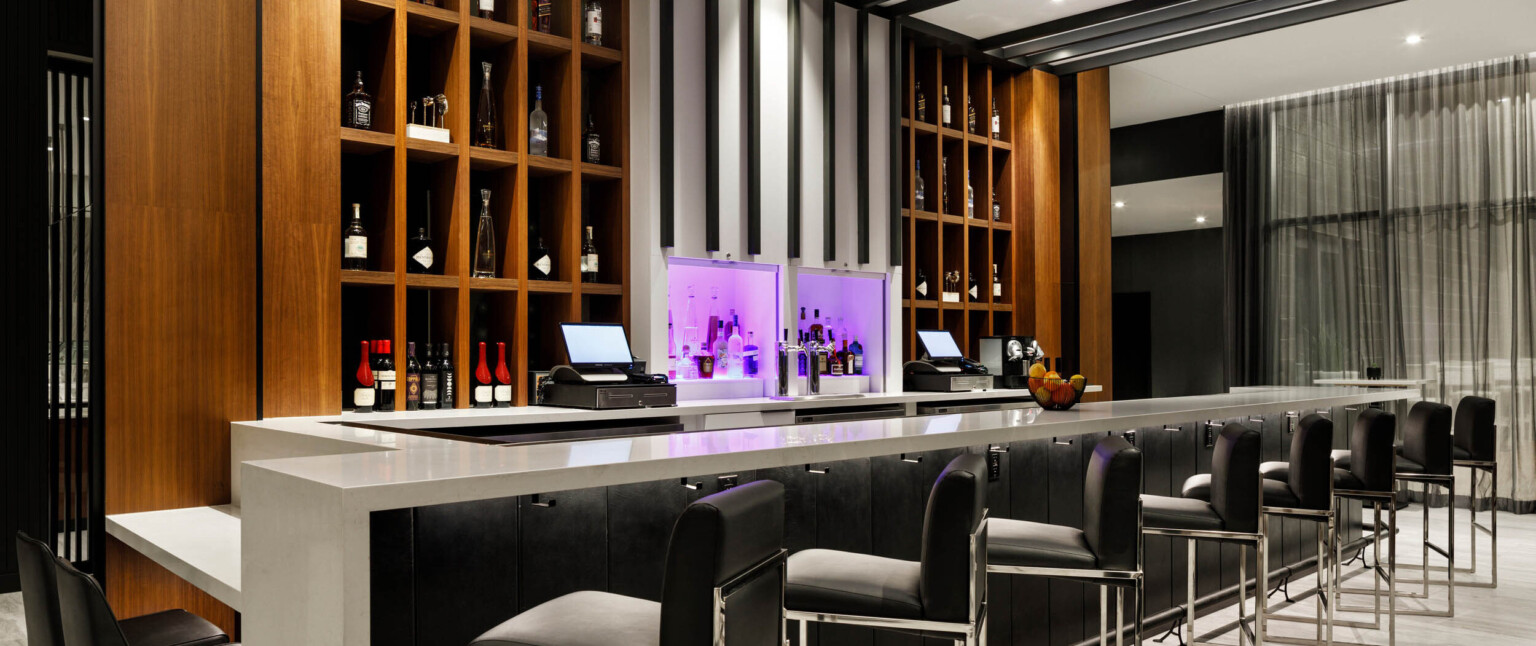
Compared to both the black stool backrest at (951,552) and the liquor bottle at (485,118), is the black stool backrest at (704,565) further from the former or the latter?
the liquor bottle at (485,118)

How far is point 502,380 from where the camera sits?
4.29 m

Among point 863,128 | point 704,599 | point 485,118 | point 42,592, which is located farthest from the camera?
point 863,128

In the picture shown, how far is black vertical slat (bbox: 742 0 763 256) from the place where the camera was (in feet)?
16.7

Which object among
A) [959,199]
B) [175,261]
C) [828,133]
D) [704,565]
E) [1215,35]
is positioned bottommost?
[704,565]

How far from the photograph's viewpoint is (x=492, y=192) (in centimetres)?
457

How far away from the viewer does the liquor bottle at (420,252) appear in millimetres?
4113

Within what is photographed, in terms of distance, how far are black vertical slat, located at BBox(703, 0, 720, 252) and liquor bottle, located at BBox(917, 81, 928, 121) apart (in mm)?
1868

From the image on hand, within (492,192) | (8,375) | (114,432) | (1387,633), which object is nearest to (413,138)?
(492,192)

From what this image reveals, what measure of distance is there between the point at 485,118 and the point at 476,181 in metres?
0.33

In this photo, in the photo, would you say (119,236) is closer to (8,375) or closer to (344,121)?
(344,121)

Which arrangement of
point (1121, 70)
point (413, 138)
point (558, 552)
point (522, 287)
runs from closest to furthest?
point (558, 552)
point (413, 138)
point (522, 287)
point (1121, 70)

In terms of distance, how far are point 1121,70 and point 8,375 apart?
24.4 feet

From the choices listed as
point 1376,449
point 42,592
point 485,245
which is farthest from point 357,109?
point 1376,449

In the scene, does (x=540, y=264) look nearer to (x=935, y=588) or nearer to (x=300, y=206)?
(x=300, y=206)
